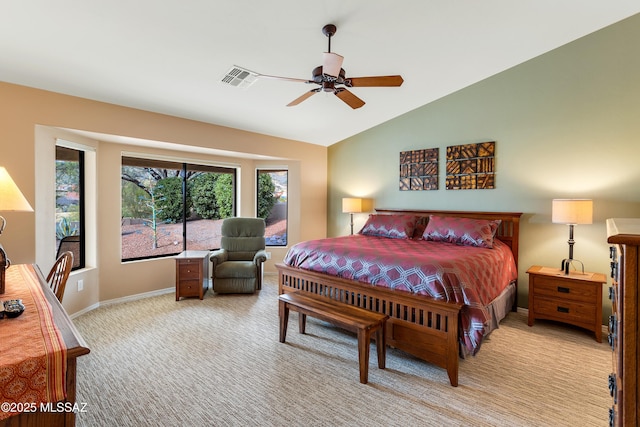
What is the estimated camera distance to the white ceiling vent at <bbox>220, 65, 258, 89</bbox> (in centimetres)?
312

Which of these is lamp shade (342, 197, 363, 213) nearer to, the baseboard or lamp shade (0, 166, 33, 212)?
the baseboard

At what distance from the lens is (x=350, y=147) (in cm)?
573

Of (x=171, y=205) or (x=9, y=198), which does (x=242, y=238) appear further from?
(x=9, y=198)

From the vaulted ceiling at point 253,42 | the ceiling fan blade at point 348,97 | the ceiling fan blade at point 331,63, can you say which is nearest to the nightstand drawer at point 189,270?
the vaulted ceiling at point 253,42

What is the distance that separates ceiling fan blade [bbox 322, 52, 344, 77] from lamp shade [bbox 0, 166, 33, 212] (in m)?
2.25

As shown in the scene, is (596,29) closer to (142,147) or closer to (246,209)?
(246,209)

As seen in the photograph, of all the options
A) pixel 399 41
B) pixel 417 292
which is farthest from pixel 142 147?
pixel 417 292

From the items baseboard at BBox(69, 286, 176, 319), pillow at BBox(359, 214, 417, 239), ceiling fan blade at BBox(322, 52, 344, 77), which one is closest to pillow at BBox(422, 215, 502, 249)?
pillow at BBox(359, 214, 417, 239)

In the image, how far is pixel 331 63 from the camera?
7.62 feet

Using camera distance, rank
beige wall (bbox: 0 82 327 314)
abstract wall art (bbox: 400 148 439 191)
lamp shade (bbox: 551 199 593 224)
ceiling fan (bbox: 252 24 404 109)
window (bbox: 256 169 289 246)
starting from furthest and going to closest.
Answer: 1. window (bbox: 256 169 289 246)
2. abstract wall art (bbox: 400 148 439 191)
3. lamp shade (bbox: 551 199 593 224)
4. beige wall (bbox: 0 82 327 314)
5. ceiling fan (bbox: 252 24 404 109)

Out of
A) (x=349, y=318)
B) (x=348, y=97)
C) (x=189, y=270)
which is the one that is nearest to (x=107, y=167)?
(x=189, y=270)

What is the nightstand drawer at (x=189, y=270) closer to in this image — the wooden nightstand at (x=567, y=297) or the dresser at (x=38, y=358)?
the dresser at (x=38, y=358)

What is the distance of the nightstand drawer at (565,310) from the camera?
9.91ft

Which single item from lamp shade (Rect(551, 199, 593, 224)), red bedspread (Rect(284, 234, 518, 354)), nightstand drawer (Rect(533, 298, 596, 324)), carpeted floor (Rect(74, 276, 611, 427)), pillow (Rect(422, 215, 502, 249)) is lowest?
carpeted floor (Rect(74, 276, 611, 427))
